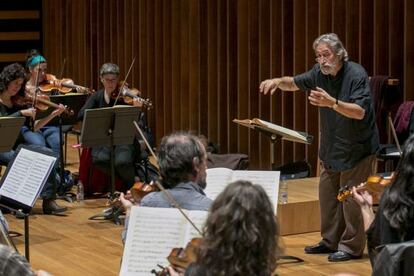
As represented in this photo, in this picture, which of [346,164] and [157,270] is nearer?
[157,270]

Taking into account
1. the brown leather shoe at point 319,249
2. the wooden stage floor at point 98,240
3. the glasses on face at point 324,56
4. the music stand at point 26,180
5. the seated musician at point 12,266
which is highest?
the glasses on face at point 324,56

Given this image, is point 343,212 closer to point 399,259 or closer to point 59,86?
point 399,259

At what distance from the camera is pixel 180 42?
1033cm

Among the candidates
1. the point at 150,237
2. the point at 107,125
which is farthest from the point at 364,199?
the point at 107,125

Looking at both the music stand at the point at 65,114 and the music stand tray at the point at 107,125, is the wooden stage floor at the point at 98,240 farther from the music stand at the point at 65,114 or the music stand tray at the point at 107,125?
the music stand tray at the point at 107,125

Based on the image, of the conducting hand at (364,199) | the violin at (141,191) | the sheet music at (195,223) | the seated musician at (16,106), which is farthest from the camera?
the seated musician at (16,106)

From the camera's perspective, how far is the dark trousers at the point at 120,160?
8062 mm

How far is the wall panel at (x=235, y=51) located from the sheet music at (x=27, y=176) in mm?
3555

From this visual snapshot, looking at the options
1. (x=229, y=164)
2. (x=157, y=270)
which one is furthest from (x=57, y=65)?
(x=157, y=270)

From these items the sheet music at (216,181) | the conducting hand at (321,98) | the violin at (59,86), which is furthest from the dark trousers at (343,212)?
the violin at (59,86)

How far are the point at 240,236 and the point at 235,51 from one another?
6979 millimetres

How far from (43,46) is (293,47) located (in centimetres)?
591

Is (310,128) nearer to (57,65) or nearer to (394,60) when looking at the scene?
(394,60)

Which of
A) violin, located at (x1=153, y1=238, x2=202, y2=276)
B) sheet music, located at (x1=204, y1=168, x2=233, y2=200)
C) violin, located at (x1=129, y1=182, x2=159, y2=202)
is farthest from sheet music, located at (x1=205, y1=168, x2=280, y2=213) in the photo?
violin, located at (x1=153, y1=238, x2=202, y2=276)
